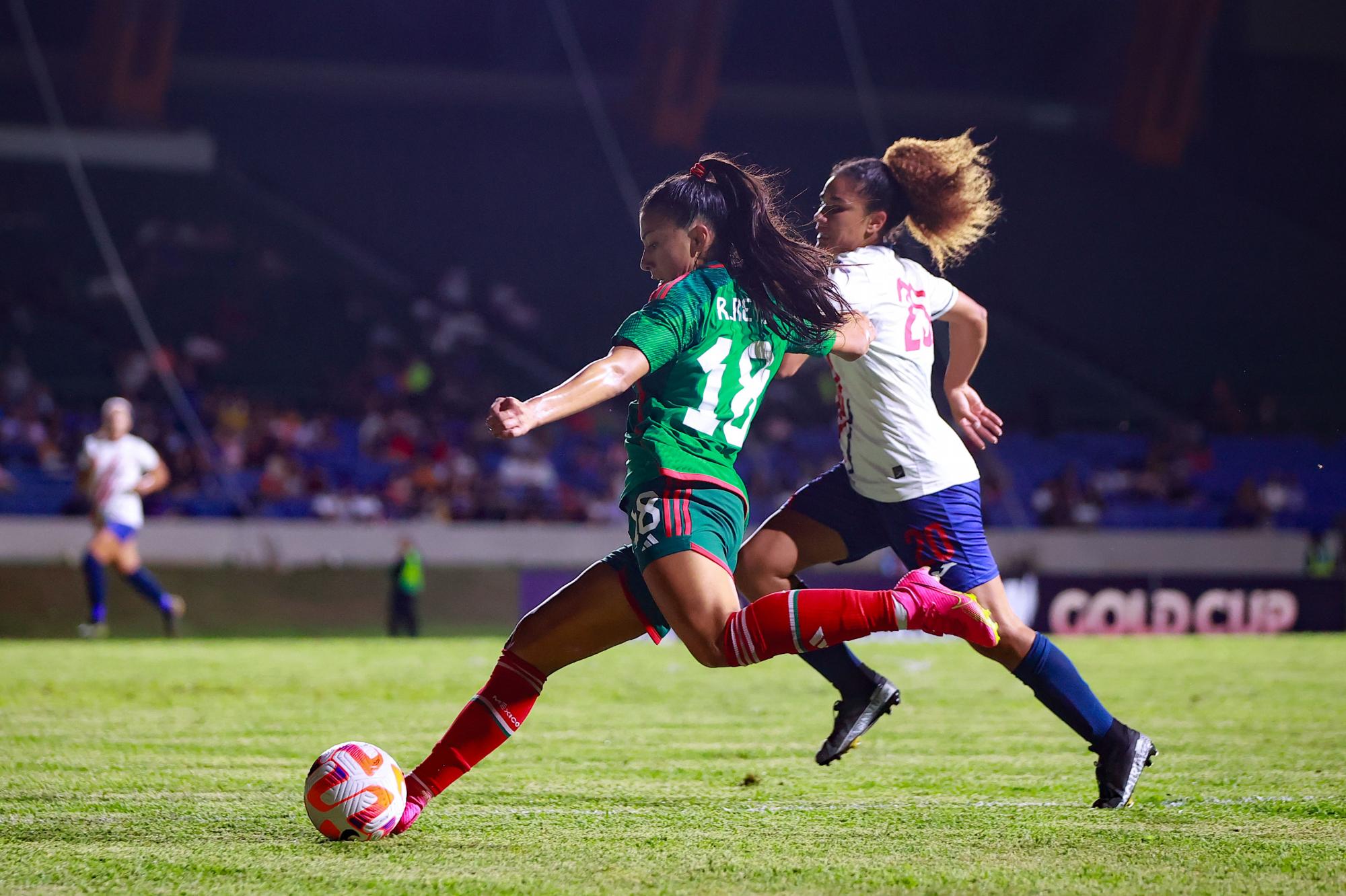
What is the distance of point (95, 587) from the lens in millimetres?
13023

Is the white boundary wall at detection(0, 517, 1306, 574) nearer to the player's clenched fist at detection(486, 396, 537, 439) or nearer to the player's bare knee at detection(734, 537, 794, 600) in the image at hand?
the player's bare knee at detection(734, 537, 794, 600)

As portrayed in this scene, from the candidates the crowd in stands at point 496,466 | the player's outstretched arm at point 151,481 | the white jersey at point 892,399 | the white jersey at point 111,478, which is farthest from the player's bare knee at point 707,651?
the crowd in stands at point 496,466

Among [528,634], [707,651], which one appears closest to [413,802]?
[528,634]

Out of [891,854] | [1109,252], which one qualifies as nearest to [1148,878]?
[891,854]

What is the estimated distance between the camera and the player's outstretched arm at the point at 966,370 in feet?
16.9

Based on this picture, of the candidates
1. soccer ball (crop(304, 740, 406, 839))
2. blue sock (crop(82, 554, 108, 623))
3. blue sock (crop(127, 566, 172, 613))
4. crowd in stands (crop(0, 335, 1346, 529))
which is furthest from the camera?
crowd in stands (crop(0, 335, 1346, 529))

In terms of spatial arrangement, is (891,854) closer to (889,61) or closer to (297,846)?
(297,846)

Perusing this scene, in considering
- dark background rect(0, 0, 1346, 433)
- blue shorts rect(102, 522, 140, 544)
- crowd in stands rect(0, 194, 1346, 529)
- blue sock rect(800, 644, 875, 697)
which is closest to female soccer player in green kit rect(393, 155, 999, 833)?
blue sock rect(800, 644, 875, 697)

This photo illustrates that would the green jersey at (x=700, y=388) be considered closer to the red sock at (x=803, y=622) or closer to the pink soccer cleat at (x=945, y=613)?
the red sock at (x=803, y=622)

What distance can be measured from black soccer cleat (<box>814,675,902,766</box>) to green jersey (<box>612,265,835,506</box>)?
1.35 m

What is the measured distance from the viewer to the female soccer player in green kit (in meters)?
3.83

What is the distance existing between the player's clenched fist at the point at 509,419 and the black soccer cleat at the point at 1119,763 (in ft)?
7.55

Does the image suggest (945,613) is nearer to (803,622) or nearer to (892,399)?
(803,622)

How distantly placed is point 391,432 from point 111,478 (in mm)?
6547
